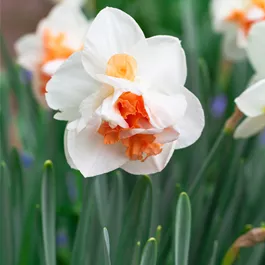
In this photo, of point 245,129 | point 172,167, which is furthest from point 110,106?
point 172,167

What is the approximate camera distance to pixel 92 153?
1.32 ft

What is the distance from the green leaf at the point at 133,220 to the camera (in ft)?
1.56

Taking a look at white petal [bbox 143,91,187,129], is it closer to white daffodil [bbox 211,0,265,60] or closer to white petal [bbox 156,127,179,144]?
white petal [bbox 156,127,179,144]

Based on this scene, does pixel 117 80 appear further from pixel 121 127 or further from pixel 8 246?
pixel 8 246

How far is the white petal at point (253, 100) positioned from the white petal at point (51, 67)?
0.21m

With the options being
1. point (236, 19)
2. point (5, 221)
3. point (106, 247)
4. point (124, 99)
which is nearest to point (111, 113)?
point (124, 99)

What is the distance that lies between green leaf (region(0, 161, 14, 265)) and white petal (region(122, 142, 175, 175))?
0.53 ft

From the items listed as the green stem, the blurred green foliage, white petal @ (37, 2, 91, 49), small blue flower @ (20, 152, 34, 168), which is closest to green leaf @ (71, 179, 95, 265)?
the blurred green foliage

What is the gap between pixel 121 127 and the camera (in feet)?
1.26

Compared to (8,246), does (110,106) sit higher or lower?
higher

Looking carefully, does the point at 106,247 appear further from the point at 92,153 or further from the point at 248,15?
the point at 248,15

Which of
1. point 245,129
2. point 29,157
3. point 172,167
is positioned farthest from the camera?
point 29,157

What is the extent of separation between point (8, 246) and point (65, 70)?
0.78 feet

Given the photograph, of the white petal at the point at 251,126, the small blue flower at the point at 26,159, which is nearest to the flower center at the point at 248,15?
the white petal at the point at 251,126
